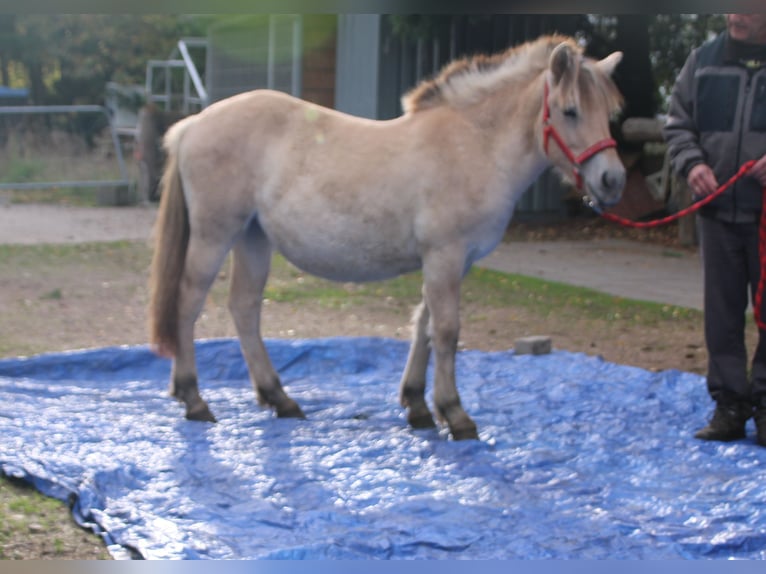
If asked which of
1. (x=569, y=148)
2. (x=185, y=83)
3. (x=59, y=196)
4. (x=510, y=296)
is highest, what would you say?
(x=569, y=148)

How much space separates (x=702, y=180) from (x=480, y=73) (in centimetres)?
120

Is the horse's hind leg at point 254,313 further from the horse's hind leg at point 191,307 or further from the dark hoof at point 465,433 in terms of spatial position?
the dark hoof at point 465,433

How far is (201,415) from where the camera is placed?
5184mm

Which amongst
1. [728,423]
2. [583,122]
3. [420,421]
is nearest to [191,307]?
[420,421]

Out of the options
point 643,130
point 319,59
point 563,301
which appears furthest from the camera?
point 319,59

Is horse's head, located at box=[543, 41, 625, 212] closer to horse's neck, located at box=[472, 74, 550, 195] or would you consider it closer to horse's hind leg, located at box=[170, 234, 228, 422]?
horse's neck, located at box=[472, 74, 550, 195]

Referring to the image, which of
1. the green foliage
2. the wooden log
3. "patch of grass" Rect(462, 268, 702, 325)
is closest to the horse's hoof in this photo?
"patch of grass" Rect(462, 268, 702, 325)

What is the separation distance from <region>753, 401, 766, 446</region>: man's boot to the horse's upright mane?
198cm

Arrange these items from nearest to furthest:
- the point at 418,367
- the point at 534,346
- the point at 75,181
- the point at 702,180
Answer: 1. the point at 702,180
2. the point at 418,367
3. the point at 534,346
4. the point at 75,181

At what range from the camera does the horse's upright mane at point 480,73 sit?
496 centimetres

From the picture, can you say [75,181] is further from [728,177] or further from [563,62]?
[728,177]

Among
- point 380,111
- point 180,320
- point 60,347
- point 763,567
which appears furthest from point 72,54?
point 763,567

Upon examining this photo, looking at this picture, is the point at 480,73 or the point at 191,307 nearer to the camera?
the point at 480,73

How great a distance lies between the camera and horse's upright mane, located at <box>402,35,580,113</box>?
4957 millimetres
